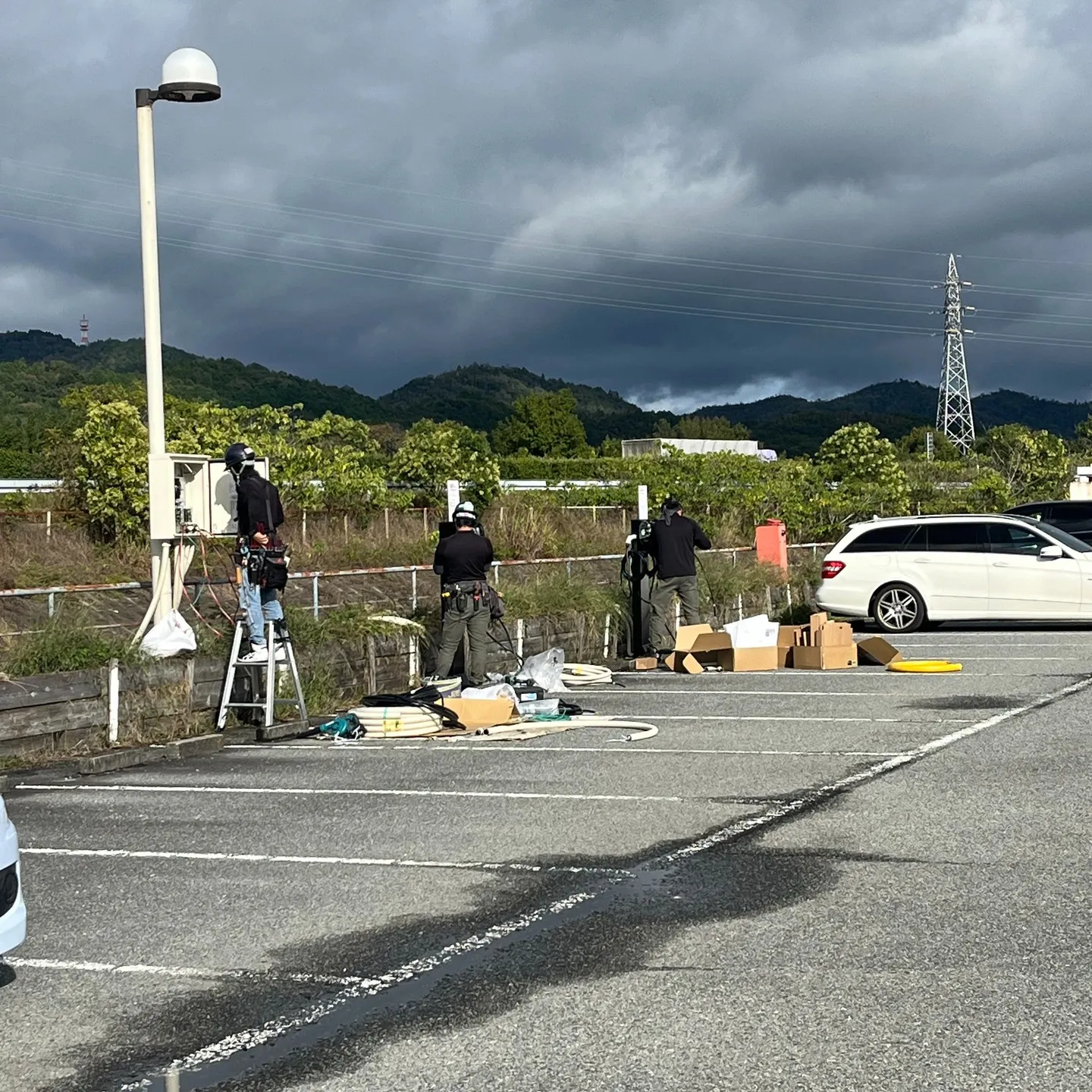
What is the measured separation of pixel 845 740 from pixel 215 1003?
22.7 feet

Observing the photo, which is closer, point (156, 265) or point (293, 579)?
point (156, 265)

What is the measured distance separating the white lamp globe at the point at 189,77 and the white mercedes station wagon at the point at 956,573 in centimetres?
1259

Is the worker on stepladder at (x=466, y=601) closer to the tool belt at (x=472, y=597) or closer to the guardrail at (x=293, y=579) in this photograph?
the tool belt at (x=472, y=597)

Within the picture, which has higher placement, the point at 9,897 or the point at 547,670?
the point at 9,897

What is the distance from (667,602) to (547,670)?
14.4 ft

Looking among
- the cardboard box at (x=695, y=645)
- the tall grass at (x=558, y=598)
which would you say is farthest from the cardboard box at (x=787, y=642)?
the tall grass at (x=558, y=598)

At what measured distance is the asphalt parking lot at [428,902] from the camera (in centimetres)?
468

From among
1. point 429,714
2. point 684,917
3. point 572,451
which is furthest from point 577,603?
point 572,451

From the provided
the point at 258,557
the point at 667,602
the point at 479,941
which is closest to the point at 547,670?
the point at 258,557

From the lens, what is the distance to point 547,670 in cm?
1420

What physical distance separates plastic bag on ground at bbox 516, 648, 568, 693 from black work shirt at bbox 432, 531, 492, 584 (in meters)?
1.05

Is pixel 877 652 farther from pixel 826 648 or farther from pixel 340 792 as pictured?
pixel 340 792

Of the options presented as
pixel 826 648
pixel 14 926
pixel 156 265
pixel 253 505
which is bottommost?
pixel 826 648

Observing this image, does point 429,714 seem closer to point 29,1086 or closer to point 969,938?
point 969,938
